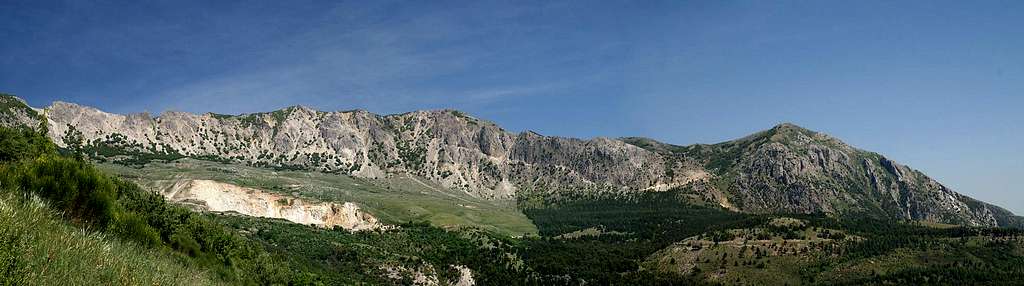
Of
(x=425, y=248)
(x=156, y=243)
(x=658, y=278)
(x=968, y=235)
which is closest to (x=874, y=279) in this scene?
(x=658, y=278)

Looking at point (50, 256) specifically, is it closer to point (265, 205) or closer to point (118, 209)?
point (118, 209)

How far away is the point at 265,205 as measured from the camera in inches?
6265

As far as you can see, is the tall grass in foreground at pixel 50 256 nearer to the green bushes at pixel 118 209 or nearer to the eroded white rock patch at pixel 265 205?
Result: the green bushes at pixel 118 209

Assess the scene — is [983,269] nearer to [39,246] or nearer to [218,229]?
[218,229]

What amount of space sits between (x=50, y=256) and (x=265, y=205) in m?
164

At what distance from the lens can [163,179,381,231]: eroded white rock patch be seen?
500ft

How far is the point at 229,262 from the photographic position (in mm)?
24125

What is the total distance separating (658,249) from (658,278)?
3091cm

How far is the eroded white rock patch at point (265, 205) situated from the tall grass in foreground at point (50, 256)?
15181 cm

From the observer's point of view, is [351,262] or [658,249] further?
[658,249]

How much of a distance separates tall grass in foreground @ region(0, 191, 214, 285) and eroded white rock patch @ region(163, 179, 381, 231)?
152m

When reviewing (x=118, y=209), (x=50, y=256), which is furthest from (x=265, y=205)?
(x=50, y=256)

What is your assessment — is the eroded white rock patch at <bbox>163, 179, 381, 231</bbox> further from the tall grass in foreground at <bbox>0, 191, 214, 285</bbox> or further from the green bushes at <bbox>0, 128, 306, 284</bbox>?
the tall grass in foreground at <bbox>0, 191, 214, 285</bbox>

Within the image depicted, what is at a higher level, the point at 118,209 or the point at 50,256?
the point at 118,209
